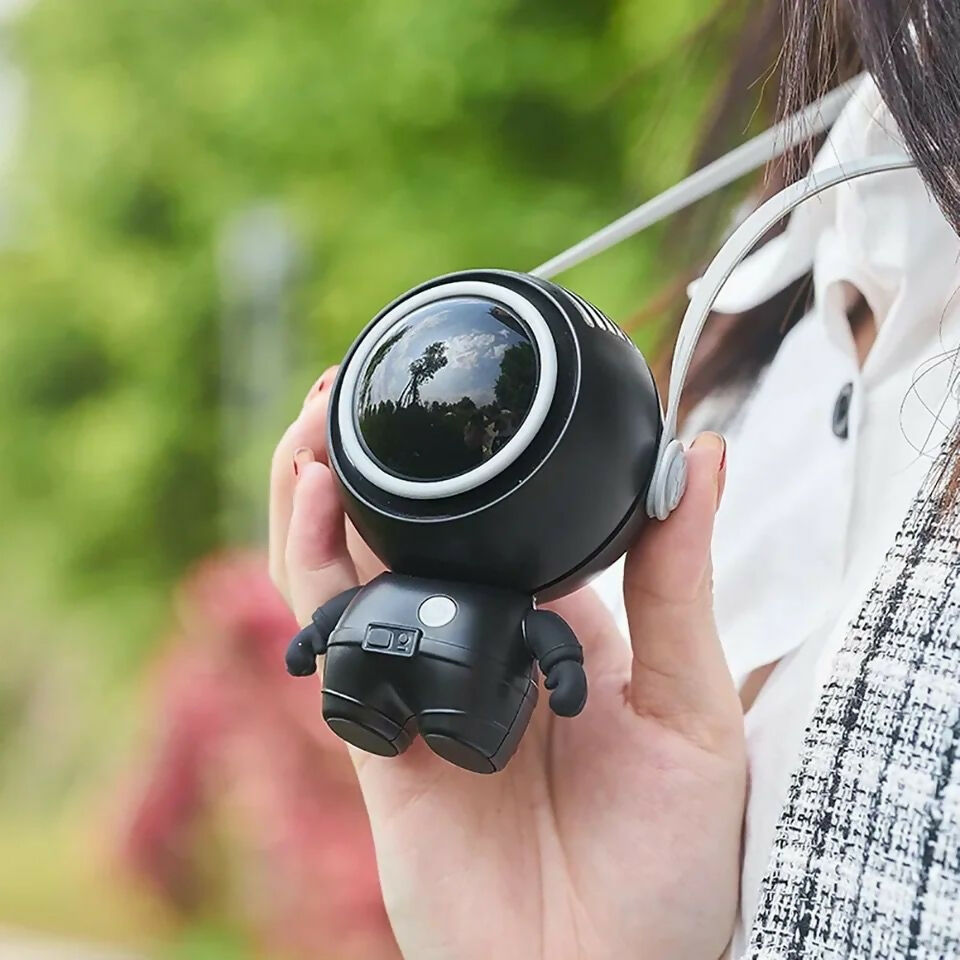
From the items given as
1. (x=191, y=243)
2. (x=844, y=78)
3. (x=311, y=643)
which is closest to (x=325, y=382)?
(x=311, y=643)

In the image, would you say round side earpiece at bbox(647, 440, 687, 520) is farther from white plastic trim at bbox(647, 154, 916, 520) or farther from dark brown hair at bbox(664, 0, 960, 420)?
dark brown hair at bbox(664, 0, 960, 420)

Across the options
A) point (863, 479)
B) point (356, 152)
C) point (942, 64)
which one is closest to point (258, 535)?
point (356, 152)

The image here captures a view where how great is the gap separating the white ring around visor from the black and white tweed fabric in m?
0.15

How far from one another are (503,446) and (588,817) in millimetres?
223

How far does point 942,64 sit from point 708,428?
40 cm

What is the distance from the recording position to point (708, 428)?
32.6 inches

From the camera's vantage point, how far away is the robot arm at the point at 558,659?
1.50 ft

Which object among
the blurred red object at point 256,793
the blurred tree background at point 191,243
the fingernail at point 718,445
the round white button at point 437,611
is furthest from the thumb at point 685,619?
the blurred tree background at point 191,243

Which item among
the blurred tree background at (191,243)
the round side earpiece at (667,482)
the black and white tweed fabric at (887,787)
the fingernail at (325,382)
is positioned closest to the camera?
the black and white tweed fabric at (887,787)

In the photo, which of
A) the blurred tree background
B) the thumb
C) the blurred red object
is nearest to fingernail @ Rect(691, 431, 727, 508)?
the thumb

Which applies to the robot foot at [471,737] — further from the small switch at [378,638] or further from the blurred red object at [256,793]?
the blurred red object at [256,793]

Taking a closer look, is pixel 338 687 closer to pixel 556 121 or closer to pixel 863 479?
pixel 863 479

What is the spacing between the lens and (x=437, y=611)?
0.47 meters

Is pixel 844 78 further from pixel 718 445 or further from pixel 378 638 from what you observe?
pixel 378 638
